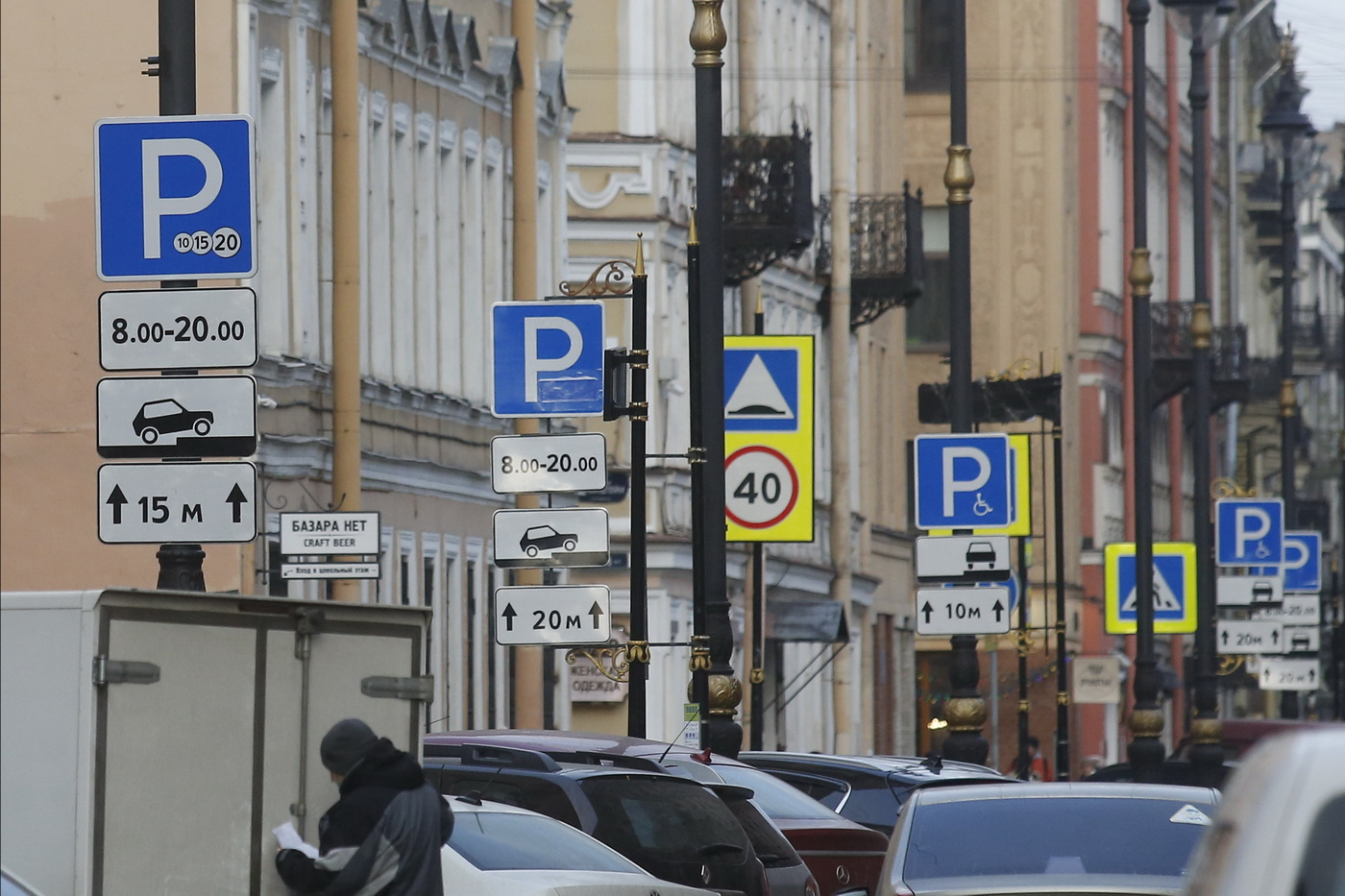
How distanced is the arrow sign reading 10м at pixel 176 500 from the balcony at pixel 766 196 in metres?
26.3

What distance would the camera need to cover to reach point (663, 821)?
14.2 meters

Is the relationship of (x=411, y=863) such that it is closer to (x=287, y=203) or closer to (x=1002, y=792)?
(x=1002, y=792)

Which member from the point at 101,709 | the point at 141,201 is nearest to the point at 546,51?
the point at 141,201

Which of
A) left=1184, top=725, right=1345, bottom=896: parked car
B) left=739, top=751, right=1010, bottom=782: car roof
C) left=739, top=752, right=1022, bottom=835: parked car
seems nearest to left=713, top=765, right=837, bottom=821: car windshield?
left=739, top=752, right=1022, bottom=835: parked car

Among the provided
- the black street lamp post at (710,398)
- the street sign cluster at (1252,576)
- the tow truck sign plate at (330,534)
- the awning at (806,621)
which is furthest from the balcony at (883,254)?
the black street lamp post at (710,398)

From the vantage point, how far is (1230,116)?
90625 mm

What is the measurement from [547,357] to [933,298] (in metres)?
43.3

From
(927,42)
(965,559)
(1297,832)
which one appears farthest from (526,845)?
(927,42)

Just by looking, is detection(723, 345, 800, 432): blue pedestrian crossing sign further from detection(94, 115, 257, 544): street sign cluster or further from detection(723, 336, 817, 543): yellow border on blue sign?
detection(94, 115, 257, 544): street sign cluster

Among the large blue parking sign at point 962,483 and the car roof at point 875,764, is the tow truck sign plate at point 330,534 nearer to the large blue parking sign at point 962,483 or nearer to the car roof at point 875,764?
the car roof at point 875,764

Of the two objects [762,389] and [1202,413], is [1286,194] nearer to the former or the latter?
[1202,413]

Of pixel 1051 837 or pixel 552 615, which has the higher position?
pixel 552 615

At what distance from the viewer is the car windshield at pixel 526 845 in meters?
12.2

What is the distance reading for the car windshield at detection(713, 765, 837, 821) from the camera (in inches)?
711
